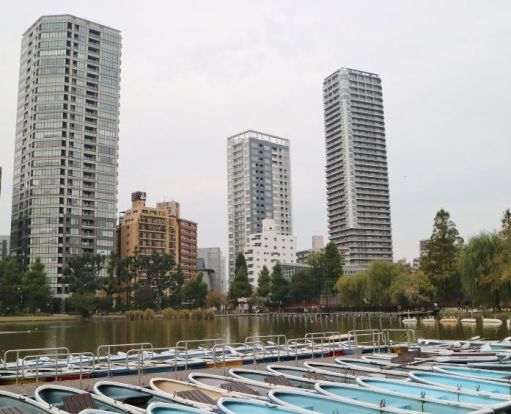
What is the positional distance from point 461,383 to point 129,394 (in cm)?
818

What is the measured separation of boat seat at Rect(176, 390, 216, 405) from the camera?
12445mm

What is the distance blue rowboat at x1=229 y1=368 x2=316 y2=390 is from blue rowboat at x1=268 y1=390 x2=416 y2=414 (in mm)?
1694

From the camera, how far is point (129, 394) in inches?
529

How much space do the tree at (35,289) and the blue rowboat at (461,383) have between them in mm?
82138

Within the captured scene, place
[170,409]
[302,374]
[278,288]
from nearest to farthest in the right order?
[170,409], [302,374], [278,288]

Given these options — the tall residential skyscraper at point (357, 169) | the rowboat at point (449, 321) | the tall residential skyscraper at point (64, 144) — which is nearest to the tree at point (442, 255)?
the rowboat at point (449, 321)

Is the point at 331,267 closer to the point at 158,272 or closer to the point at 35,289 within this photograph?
the point at 158,272

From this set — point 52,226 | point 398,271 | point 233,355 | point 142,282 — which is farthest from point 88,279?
point 233,355

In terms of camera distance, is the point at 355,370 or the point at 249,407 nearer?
the point at 249,407

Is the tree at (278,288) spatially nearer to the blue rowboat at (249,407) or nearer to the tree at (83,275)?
the tree at (83,275)

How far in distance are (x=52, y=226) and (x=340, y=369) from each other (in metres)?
106

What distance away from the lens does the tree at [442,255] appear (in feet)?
226

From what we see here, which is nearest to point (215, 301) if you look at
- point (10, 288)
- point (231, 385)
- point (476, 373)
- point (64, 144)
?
point (10, 288)

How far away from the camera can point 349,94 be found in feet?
607
